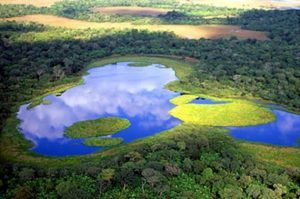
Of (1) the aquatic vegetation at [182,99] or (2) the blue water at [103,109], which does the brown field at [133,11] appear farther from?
(1) the aquatic vegetation at [182,99]

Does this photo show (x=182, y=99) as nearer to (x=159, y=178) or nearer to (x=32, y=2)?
(x=159, y=178)

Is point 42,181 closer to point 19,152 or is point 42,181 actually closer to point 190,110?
point 19,152

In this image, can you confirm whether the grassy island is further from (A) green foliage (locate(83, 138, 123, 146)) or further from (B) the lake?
(A) green foliage (locate(83, 138, 123, 146))

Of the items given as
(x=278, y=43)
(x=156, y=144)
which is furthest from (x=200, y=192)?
(x=278, y=43)

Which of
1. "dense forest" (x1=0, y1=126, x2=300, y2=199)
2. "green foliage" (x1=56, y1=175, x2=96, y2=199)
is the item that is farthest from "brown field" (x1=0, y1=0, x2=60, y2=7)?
"green foliage" (x1=56, y1=175, x2=96, y2=199)

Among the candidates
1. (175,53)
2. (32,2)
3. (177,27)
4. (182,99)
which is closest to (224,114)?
(182,99)
